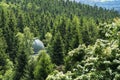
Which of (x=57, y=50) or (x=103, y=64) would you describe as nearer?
(x=103, y=64)

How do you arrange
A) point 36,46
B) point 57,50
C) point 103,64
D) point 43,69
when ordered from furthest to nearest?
point 36,46 < point 57,50 < point 43,69 < point 103,64

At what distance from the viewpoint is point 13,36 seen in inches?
4075

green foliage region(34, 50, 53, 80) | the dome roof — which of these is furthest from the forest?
the dome roof

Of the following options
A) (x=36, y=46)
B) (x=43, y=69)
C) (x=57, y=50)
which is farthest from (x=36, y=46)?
(x=43, y=69)

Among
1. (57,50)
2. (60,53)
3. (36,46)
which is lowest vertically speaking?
(60,53)

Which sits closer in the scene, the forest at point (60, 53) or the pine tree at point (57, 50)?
the forest at point (60, 53)

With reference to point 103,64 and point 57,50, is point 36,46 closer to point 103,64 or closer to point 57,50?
point 57,50

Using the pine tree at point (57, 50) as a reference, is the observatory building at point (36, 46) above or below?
above

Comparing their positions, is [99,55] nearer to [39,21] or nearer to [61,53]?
[61,53]

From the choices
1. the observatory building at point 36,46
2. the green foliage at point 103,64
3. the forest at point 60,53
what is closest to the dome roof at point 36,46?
the observatory building at point 36,46

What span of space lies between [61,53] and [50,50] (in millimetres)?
3830

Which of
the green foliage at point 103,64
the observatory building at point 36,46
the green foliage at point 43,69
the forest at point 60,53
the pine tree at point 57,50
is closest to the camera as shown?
the green foliage at point 103,64

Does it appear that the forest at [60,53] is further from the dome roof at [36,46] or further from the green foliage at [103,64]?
the dome roof at [36,46]

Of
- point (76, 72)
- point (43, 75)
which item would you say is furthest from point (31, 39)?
point (76, 72)
